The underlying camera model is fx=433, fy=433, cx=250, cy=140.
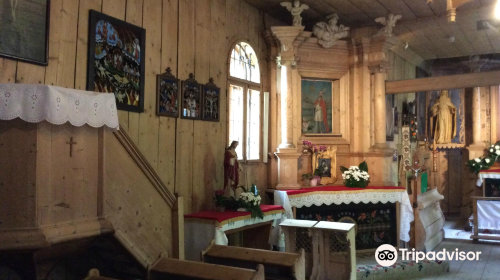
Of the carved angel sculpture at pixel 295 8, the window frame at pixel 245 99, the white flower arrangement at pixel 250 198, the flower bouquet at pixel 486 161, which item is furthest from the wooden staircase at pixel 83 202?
the flower bouquet at pixel 486 161

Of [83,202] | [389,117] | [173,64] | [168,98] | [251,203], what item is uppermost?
[173,64]

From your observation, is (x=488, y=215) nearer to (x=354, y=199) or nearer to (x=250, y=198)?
(x=354, y=199)

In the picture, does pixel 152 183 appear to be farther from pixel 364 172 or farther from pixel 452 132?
pixel 452 132

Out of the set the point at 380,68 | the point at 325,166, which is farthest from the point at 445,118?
the point at 325,166

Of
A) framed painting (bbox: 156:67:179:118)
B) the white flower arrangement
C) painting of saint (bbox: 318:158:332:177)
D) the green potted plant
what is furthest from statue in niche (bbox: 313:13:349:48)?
the green potted plant

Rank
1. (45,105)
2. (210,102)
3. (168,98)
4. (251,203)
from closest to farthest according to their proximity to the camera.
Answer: (45,105) < (168,98) < (251,203) < (210,102)

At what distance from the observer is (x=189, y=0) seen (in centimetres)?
523

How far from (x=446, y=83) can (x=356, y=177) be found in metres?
2.01

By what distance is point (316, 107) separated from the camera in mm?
7125

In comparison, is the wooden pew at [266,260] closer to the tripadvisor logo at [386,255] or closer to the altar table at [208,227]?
the altar table at [208,227]

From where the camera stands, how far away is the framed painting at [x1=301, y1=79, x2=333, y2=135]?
705cm

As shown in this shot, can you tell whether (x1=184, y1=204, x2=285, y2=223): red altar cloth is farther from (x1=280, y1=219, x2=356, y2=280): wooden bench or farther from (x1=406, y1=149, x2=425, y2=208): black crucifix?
(x1=406, y1=149, x2=425, y2=208): black crucifix

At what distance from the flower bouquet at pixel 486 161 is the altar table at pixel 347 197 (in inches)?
124

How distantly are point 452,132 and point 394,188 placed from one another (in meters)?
4.07
